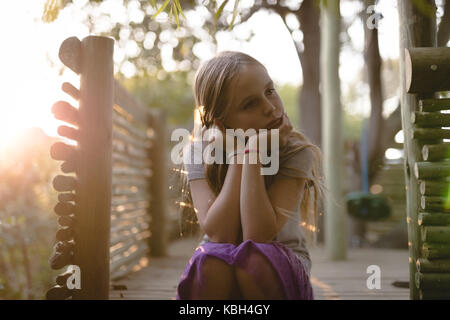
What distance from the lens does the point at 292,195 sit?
6.56 ft

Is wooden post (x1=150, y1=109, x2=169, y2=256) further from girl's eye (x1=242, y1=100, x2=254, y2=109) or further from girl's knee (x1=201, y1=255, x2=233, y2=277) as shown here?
girl's knee (x1=201, y1=255, x2=233, y2=277)

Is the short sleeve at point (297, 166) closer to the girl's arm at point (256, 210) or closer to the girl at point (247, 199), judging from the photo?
the girl at point (247, 199)

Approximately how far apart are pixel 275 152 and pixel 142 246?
12.0 feet

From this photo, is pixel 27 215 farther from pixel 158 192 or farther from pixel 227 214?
pixel 227 214

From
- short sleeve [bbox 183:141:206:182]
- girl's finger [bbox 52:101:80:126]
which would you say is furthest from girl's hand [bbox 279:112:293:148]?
girl's finger [bbox 52:101:80:126]

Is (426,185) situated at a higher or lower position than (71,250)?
higher

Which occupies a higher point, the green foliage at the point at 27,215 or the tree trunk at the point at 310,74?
the tree trunk at the point at 310,74

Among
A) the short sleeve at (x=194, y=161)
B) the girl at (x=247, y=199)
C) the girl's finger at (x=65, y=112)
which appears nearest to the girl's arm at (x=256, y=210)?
the girl at (x=247, y=199)

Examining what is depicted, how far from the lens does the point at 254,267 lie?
1.69 meters

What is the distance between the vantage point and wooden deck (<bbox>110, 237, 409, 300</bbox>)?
327cm

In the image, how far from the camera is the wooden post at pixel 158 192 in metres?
5.91

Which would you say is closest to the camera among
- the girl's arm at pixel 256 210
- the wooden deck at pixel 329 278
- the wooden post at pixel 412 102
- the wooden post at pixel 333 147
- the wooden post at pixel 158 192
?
the girl's arm at pixel 256 210
